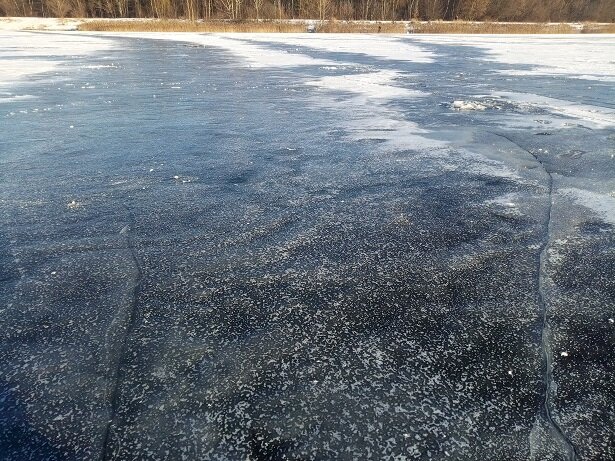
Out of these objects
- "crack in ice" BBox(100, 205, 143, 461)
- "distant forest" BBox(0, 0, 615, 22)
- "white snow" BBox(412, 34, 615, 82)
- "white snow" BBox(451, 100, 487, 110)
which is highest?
"distant forest" BBox(0, 0, 615, 22)

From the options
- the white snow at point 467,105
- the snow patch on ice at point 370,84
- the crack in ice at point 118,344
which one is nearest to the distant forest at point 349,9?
the snow patch on ice at point 370,84

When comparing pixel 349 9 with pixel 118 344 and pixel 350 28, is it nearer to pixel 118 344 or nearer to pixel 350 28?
pixel 350 28

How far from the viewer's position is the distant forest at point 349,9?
Result: 43.0m

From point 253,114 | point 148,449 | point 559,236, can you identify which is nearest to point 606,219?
point 559,236

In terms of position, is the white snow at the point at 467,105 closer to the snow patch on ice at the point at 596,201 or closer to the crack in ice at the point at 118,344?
the snow patch on ice at the point at 596,201

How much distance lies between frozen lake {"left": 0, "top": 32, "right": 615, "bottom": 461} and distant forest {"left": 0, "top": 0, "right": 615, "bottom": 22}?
4253 cm

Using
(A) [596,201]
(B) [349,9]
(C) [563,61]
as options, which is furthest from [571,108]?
(B) [349,9]

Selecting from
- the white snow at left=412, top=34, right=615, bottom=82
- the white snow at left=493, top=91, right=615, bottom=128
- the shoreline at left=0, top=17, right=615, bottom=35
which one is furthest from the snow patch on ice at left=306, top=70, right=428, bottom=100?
the shoreline at left=0, top=17, right=615, bottom=35

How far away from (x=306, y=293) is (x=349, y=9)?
48.3 meters

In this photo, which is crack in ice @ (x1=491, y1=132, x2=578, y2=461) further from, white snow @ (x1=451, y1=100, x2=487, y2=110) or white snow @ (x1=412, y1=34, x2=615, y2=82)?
white snow @ (x1=412, y1=34, x2=615, y2=82)

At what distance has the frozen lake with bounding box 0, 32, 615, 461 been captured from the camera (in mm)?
1479

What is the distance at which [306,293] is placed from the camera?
2.21 m

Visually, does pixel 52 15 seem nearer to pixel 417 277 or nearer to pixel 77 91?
pixel 77 91

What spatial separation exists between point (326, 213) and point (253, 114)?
363 cm
